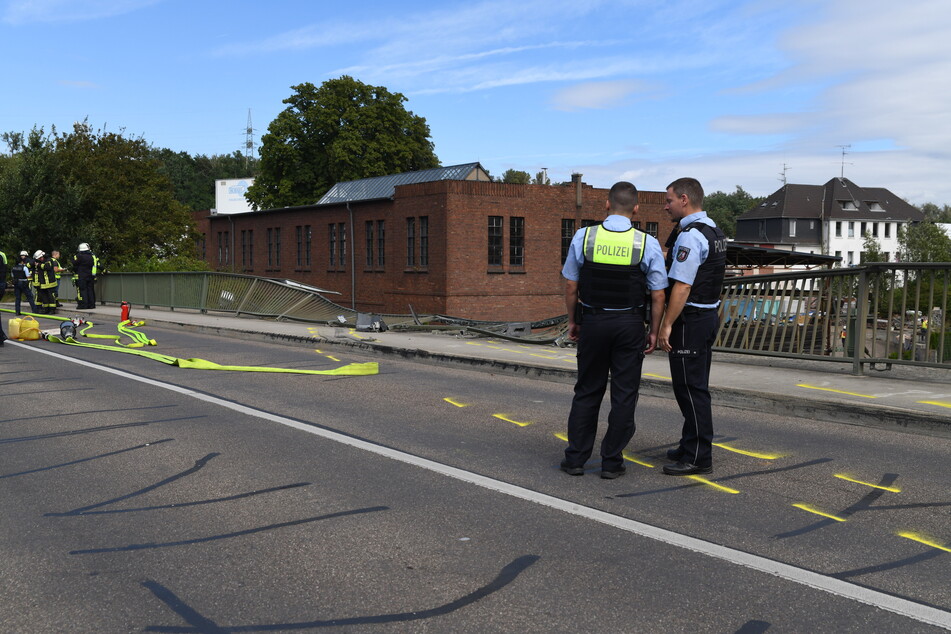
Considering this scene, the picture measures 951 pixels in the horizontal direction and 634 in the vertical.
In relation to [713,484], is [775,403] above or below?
above

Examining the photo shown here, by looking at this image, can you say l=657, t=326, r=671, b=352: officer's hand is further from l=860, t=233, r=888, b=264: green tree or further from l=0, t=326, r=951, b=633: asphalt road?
l=860, t=233, r=888, b=264: green tree

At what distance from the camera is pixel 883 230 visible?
109 m

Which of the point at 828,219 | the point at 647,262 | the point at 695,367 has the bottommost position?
the point at 695,367

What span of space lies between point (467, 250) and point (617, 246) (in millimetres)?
35839

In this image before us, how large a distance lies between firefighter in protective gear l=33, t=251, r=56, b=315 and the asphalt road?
18155mm

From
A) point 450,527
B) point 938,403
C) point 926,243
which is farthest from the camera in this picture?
point 926,243

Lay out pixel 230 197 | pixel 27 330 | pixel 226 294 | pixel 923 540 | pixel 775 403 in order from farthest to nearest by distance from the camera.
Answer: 1. pixel 230 197
2. pixel 226 294
3. pixel 27 330
4. pixel 775 403
5. pixel 923 540

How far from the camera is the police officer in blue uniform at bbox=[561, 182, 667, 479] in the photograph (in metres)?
5.58

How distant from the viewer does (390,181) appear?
1991 inches

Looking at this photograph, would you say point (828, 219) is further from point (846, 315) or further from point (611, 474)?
point (611, 474)

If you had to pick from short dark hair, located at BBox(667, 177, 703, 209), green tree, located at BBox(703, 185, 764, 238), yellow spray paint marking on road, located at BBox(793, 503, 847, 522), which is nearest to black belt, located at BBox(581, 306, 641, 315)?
short dark hair, located at BBox(667, 177, 703, 209)

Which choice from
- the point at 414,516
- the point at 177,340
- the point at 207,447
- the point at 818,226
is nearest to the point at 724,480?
the point at 414,516

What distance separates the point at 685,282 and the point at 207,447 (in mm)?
3960

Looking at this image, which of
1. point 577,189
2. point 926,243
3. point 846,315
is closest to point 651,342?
point 846,315
